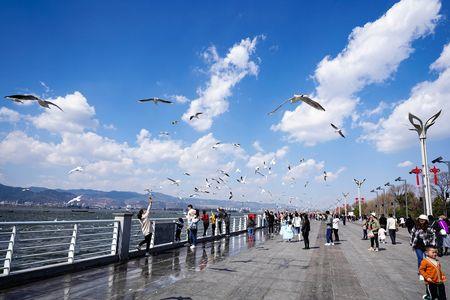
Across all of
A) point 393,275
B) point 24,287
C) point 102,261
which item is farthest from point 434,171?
point 24,287

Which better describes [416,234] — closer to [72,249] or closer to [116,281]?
[116,281]

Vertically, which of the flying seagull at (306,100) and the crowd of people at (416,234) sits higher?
the flying seagull at (306,100)

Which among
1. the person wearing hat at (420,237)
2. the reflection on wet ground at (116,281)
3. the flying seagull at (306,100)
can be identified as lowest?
the reflection on wet ground at (116,281)

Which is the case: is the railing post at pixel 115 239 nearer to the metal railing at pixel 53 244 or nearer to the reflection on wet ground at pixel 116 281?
the metal railing at pixel 53 244

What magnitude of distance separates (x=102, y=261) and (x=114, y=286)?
125 inches

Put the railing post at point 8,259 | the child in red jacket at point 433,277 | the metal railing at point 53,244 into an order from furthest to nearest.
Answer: the metal railing at point 53,244 → the railing post at point 8,259 → the child in red jacket at point 433,277

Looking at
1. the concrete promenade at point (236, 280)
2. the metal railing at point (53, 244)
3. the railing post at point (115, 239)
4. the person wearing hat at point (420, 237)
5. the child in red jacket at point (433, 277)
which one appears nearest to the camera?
the child in red jacket at point (433, 277)

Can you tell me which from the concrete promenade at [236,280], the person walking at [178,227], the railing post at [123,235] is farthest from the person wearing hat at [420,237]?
the person walking at [178,227]

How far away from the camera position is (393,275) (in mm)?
9281

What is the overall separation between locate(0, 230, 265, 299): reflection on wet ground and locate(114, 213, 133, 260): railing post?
394 mm

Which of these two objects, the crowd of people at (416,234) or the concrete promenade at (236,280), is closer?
the crowd of people at (416,234)

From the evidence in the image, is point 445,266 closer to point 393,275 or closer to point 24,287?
point 393,275

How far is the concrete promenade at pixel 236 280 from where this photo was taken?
22.0ft

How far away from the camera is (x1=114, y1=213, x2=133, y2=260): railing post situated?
1102cm
